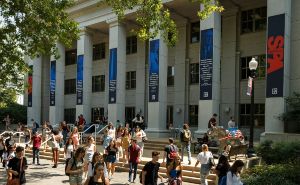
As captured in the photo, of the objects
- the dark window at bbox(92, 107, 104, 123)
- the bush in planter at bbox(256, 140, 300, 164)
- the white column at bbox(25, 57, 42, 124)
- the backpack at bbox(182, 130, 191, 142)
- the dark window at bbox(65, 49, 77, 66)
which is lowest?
the bush in planter at bbox(256, 140, 300, 164)

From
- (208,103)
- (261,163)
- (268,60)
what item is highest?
(268,60)

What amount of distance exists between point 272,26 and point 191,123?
436 inches

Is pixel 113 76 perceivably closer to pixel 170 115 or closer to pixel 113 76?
pixel 113 76

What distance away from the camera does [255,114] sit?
2739 centimetres

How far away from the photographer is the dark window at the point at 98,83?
39269 mm

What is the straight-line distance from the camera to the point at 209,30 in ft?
84.2

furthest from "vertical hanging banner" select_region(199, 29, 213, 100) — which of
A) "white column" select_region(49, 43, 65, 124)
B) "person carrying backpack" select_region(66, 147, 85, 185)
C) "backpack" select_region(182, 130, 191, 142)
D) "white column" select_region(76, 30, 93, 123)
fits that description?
"white column" select_region(49, 43, 65, 124)

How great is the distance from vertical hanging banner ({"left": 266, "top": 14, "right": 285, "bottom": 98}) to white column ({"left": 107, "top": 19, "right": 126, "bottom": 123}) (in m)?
13.2

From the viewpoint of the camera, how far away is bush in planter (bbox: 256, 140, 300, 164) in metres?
16.3

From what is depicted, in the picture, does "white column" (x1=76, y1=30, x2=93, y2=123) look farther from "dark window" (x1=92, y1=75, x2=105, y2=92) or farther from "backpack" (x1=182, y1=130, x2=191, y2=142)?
"backpack" (x1=182, y1=130, x2=191, y2=142)

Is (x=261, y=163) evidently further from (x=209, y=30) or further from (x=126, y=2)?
(x=209, y=30)

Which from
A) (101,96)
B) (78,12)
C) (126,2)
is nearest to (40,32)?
(126,2)

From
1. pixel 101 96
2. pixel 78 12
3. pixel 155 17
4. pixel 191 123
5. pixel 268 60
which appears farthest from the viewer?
pixel 101 96

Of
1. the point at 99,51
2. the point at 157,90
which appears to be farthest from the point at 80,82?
the point at 157,90
